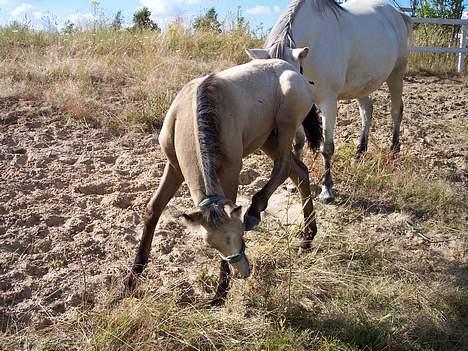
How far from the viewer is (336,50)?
4.90 metres

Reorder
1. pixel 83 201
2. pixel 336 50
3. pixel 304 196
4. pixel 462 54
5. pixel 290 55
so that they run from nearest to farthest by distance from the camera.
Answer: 1. pixel 304 196
2. pixel 290 55
3. pixel 83 201
4. pixel 336 50
5. pixel 462 54

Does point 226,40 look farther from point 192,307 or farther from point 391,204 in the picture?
point 192,307

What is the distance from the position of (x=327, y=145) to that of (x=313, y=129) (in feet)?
1.89

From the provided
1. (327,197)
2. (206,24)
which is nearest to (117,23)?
(206,24)

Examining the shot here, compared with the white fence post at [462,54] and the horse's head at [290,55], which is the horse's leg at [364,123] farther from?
the white fence post at [462,54]

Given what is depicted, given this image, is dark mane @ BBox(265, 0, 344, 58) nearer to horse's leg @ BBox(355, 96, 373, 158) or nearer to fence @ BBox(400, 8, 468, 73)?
horse's leg @ BBox(355, 96, 373, 158)

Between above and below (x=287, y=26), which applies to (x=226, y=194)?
below

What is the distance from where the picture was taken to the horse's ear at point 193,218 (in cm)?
265

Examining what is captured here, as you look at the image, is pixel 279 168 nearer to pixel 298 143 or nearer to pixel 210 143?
pixel 210 143

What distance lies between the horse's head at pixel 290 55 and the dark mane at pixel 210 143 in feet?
4.09

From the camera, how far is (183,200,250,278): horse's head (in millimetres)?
2648

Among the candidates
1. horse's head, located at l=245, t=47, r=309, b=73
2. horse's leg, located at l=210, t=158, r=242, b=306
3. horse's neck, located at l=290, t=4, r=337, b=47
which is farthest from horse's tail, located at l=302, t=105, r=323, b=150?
→ horse's leg, located at l=210, t=158, r=242, b=306

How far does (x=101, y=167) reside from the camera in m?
5.17

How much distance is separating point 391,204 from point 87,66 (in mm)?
4983
